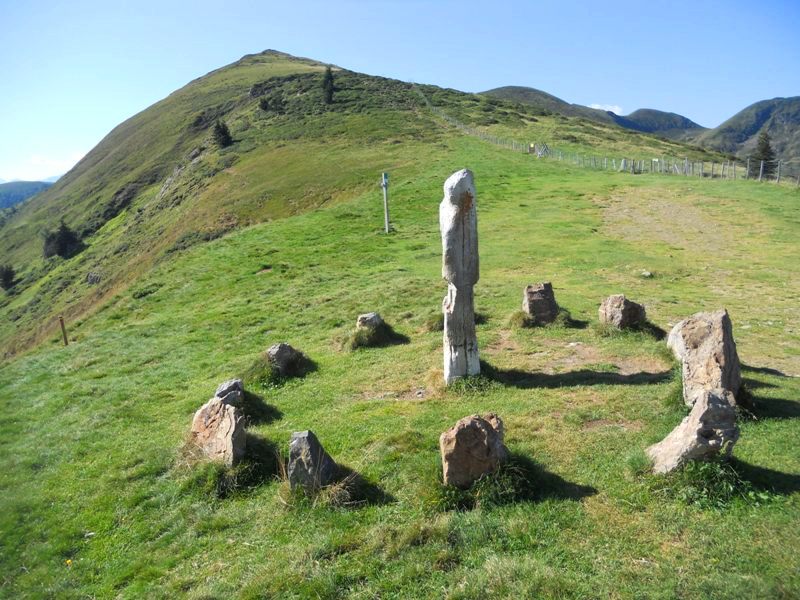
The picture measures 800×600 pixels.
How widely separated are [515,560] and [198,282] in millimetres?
27142

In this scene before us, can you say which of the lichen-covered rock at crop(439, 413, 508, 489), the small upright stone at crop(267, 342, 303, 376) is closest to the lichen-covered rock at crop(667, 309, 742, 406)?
the lichen-covered rock at crop(439, 413, 508, 489)

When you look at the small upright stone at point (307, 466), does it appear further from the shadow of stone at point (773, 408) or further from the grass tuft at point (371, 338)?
the grass tuft at point (371, 338)

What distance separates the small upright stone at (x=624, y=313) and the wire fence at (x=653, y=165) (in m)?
32.2

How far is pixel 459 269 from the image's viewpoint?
11.9 metres

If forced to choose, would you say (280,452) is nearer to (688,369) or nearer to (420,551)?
(420,551)

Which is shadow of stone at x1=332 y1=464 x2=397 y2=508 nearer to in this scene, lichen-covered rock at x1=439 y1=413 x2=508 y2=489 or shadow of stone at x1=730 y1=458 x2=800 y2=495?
lichen-covered rock at x1=439 y1=413 x2=508 y2=489

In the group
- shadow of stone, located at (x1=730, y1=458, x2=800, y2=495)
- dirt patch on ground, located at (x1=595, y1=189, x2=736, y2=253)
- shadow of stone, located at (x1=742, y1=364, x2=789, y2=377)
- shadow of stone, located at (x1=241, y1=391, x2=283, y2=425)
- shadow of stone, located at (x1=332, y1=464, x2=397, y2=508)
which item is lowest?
shadow of stone, located at (x1=241, y1=391, x2=283, y2=425)

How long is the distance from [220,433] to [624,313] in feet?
35.0

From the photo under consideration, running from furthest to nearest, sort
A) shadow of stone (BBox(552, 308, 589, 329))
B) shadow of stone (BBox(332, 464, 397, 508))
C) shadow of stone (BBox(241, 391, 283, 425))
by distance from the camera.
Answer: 1. shadow of stone (BBox(552, 308, 589, 329))
2. shadow of stone (BBox(241, 391, 283, 425))
3. shadow of stone (BBox(332, 464, 397, 508))

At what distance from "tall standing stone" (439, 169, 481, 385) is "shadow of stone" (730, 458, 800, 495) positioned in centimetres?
559

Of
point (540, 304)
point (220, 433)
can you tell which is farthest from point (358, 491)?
point (540, 304)

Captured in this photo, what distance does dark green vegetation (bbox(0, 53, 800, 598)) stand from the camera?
6801mm

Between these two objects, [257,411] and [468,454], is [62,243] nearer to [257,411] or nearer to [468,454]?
[257,411]

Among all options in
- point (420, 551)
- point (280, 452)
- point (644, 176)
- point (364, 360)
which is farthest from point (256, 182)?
point (420, 551)
